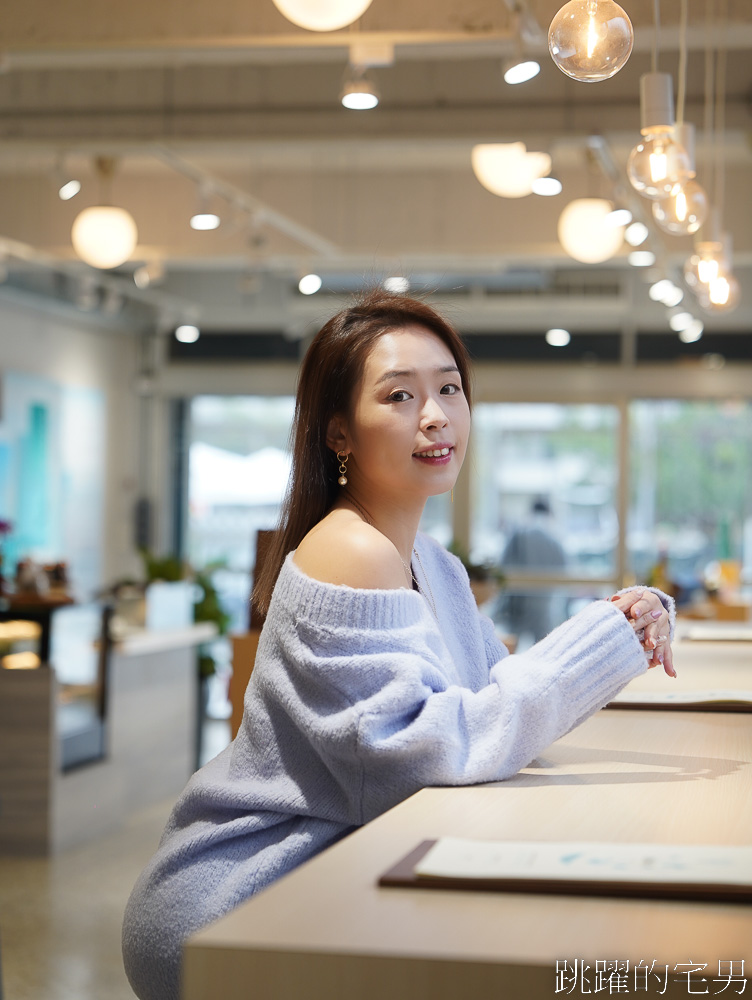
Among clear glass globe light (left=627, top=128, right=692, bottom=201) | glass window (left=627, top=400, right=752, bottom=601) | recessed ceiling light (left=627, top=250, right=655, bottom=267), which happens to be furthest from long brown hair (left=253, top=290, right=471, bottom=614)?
glass window (left=627, top=400, right=752, bottom=601)

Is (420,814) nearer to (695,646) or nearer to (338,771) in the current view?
(338,771)

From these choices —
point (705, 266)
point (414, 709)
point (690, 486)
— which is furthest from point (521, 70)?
point (690, 486)

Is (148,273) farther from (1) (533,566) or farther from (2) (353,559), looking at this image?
(2) (353,559)

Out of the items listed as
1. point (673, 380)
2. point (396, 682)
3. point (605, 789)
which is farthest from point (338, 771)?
point (673, 380)

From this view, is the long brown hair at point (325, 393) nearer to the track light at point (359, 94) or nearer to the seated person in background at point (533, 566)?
the track light at point (359, 94)

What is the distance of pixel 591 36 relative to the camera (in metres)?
2.03

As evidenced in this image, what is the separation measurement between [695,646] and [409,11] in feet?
8.42

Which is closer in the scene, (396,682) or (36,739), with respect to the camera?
(396,682)

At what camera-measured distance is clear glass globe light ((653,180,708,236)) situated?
118 inches

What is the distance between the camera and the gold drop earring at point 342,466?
1.82 metres

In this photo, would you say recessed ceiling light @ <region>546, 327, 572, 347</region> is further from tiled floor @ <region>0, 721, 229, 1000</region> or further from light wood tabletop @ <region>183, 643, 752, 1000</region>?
light wood tabletop @ <region>183, 643, 752, 1000</region>

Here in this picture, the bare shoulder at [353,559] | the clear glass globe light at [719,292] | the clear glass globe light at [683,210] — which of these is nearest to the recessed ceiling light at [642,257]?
the clear glass globe light at [719,292]

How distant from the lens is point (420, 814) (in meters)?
1.29

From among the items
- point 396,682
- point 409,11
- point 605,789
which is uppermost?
point 409,11
